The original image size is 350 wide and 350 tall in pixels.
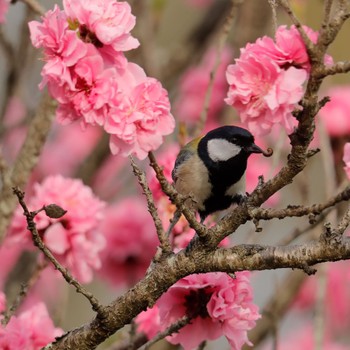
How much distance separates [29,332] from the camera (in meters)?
1.82

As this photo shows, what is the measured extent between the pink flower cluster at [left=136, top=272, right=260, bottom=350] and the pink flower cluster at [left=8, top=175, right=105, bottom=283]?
1.47ft

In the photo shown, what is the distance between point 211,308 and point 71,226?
1.85 feet

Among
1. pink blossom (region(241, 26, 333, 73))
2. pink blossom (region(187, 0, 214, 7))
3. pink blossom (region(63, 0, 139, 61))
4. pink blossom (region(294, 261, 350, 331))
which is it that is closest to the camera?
pink blossom (region(241, 26, 333, 73))

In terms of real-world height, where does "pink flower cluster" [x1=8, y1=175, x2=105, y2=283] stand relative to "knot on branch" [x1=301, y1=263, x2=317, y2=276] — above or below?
below

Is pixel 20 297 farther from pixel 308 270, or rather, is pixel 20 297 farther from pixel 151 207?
pixel 308 270

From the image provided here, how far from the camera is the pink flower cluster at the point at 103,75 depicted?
1616 mm

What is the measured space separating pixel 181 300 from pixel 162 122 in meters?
0.35

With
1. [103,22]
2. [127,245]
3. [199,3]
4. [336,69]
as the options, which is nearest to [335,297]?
[127,245]

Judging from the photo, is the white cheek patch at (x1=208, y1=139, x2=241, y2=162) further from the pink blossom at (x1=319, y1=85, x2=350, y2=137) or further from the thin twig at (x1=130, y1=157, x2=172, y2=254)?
the pink blossom at (x1=319, y1=85, x2=350, y2=137)

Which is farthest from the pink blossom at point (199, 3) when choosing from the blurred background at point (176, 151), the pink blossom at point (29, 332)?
the pink blossom at point (29, 332)

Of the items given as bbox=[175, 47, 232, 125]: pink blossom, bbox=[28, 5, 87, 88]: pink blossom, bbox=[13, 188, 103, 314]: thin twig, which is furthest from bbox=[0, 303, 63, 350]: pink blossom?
bbox=[175, 47, 232, 125]: pink blossom

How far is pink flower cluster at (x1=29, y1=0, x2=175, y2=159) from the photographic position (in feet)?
5.30

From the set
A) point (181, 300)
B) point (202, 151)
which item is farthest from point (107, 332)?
point (202, 151)

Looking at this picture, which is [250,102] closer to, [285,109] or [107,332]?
[285,109]
